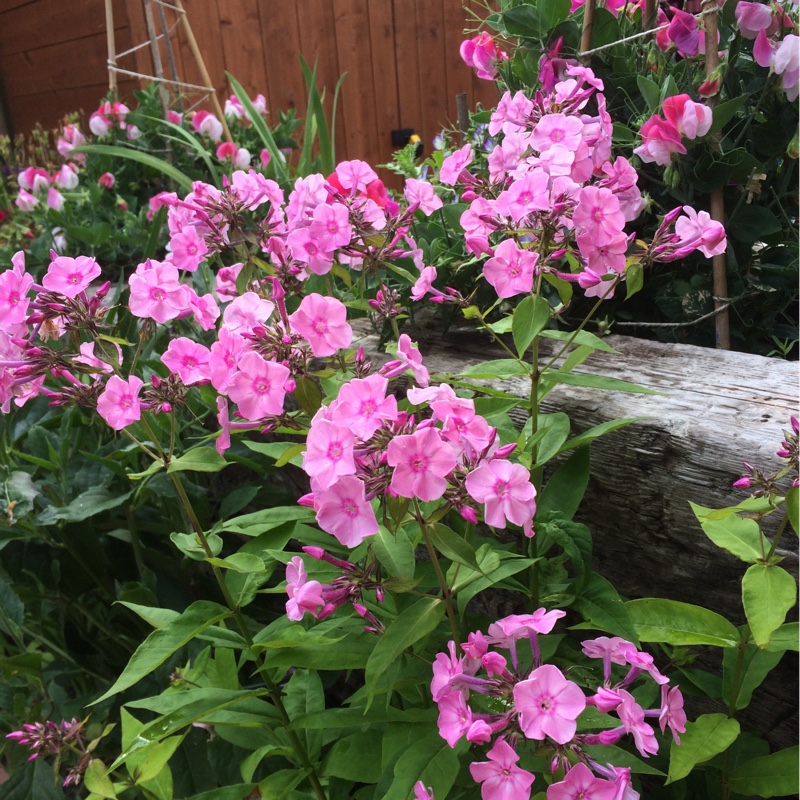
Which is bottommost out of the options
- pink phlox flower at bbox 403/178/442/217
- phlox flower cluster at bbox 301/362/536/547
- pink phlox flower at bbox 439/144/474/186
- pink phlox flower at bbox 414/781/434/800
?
pink phlox flower at bbox 414/781/434/800

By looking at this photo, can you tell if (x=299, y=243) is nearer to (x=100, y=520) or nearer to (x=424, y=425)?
(x=424, y=425)

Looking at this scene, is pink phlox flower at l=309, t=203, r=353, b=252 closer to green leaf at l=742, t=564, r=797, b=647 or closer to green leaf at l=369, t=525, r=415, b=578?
green leaf at l=369, t=525, r=415, b=578

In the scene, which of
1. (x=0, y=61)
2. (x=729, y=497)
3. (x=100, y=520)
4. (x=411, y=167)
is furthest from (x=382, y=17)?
(x=729, y=497)

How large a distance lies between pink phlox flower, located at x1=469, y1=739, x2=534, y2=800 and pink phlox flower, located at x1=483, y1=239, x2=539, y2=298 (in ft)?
1.45

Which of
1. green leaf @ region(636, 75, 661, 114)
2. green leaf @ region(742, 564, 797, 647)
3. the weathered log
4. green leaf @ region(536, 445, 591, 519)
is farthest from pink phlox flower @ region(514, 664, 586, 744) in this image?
green leaf @ region(636, 75, 661, 114)

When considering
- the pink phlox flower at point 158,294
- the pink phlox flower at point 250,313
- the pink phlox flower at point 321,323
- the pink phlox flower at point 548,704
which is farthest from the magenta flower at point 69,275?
the pink phlox flower at point 548,704

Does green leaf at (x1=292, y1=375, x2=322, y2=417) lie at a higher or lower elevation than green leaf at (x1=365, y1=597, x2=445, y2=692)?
higher

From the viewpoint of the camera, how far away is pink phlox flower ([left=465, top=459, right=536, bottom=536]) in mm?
632

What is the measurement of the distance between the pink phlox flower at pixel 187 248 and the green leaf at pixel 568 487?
0.53 metres

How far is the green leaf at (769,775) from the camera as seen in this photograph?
2.66 feet

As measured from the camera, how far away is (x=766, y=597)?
2.41 feet

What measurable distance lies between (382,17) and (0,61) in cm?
267

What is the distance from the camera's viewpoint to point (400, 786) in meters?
0.72

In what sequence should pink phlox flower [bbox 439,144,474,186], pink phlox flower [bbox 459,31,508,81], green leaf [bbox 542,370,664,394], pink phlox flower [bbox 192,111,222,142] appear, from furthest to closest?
pink phlox flower [bbox 192,111,222,142] → pink phlox flower [bbox 459,31,508,81] → pink phlox flower [bbox 439,144,474,186] → green leaf [bbox 542,370,664,394]
